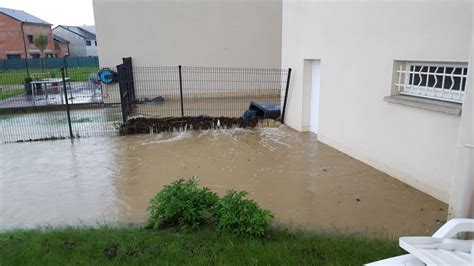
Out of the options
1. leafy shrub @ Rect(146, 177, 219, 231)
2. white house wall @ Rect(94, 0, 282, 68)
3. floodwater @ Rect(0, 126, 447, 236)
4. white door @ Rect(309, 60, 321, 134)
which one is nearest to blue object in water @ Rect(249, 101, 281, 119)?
white door @ Rect(309, 60, 321, 134)

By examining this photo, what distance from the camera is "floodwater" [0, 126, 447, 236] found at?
4309 millimetres

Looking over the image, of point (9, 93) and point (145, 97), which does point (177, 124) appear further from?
point (9, 93)

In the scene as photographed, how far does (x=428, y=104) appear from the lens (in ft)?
15.5

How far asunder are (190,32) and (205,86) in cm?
225

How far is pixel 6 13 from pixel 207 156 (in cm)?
5085

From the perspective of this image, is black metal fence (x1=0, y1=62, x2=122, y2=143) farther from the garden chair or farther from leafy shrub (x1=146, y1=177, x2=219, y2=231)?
the garden chair

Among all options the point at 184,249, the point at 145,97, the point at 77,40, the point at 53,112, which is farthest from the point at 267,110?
the point at 77,40

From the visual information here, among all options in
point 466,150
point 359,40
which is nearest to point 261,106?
point 359,40

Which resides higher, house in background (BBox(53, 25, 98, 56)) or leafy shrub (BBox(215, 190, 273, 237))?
house in background (BBox(53, 25, 98, 56))

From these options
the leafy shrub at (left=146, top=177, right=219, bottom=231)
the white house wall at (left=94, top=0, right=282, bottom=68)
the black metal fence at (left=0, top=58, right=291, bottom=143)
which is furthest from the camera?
the white house wall at (left=94, top=0, right=282, bottom=68)

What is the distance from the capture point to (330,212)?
14.4ft

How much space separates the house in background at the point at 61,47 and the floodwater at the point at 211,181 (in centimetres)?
5090

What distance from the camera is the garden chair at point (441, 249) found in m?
2.00

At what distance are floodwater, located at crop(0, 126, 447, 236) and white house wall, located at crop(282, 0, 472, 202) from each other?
1.06 feet
